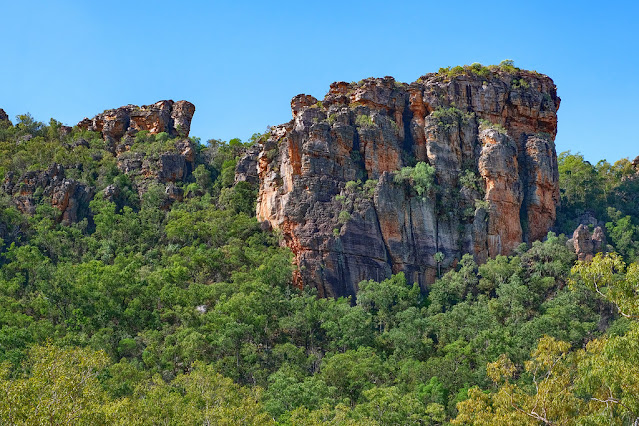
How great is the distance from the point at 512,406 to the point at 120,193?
4594 cm

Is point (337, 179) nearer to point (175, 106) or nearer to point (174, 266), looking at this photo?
point (174, 266)

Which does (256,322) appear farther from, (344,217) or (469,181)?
(469,181)

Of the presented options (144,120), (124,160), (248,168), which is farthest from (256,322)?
(144,120)

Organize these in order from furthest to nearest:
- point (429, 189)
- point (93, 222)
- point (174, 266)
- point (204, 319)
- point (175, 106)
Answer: point (175, 106), point (93, 222), point (429, 189), point (174, 266), point (204, 319)

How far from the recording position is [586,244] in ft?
154

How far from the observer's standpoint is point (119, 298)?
42.9 metres

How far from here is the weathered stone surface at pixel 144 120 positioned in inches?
2645

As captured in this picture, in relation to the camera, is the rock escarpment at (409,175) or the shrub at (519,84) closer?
the rock escarpment at (409,175)

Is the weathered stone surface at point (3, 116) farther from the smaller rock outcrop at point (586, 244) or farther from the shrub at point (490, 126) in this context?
the smaller rock outcrop at point (586, 244)

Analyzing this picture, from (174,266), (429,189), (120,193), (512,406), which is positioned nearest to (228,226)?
(174,266)

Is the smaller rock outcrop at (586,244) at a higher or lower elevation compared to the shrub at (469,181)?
lower

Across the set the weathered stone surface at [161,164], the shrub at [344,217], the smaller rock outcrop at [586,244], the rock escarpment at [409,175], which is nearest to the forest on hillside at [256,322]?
the smaller rock outcrop at [586,244]

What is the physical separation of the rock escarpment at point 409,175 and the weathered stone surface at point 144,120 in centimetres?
1574

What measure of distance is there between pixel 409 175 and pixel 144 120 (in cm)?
2926
